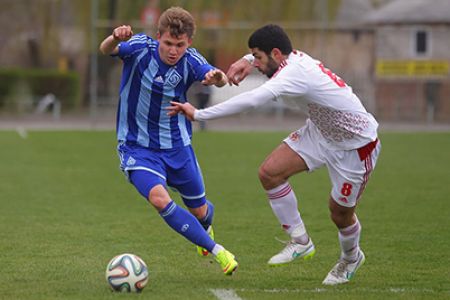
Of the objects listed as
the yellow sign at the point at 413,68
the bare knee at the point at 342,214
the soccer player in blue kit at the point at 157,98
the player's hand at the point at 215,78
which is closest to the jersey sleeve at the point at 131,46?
the soccer player in blue kit at the point at 157,98

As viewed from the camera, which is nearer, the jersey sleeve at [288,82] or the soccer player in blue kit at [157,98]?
the jersey sleeve at [288,82]

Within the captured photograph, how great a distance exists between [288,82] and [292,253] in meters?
1.49

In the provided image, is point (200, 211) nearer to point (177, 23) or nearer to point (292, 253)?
point (292, 253)

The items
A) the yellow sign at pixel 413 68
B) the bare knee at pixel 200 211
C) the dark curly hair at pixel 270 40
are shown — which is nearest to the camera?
the dark curly hair at pixel 270 40

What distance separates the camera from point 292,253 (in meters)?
7.42

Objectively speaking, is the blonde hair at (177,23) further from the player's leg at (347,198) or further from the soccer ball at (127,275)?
the soccer ball at (127,275)

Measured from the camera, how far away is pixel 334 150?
7105 mm

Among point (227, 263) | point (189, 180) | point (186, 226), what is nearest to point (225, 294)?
point (227, 263)

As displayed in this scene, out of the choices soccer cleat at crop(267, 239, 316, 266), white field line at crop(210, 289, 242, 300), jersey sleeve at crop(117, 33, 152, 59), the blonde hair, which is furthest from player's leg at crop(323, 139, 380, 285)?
jersey sleeve at crop(117, 33, 152, 59)

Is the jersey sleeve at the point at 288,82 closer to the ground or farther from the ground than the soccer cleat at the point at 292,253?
farther from the ground

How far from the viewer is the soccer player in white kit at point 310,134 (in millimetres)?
6617

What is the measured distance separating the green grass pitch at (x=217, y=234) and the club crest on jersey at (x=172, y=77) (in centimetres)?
146

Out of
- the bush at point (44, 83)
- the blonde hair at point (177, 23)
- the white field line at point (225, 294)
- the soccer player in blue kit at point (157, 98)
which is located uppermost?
the blonde hair at point (177, 23)

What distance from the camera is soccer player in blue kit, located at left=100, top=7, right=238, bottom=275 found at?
720 cm
